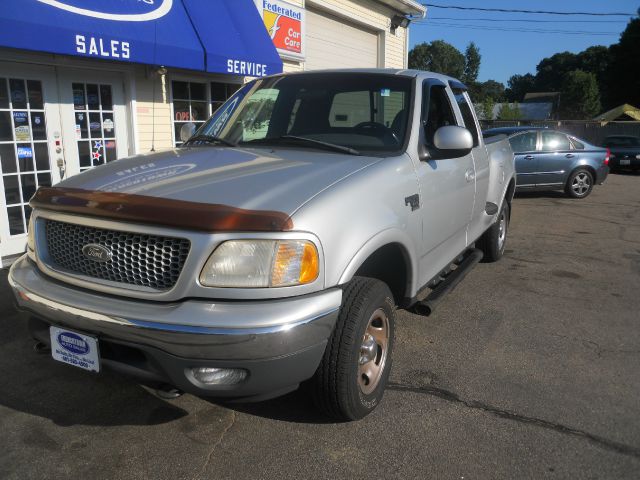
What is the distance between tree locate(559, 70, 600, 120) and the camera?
72562 millimetres

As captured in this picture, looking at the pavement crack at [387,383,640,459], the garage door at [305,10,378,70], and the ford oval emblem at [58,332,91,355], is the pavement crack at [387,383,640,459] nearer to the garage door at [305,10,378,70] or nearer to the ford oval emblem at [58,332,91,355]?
the ford oval emblem at [58,332,91,355]

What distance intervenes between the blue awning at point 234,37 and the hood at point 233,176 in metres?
5.10

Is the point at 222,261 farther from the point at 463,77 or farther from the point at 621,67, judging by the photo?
the point at 463,77

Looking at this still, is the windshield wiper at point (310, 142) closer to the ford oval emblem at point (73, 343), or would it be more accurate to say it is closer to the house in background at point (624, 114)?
the ford oval emblem at point (73, 343)

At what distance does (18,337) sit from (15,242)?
8.92 ft

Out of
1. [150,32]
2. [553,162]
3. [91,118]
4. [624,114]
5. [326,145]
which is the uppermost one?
[624,114]

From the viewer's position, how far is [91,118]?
7.23m

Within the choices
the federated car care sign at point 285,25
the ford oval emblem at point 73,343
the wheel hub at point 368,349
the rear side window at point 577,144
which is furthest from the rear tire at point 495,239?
the rear side window at point 577,144

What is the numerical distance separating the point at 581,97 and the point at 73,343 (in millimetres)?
82554

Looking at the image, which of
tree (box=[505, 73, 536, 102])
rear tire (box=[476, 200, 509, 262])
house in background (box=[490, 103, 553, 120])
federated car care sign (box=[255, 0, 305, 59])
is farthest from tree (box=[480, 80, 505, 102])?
rear tire (box=[476, 200, 509, 262])

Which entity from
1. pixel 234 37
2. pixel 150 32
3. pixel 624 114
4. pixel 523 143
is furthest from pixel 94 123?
pixel 624 114

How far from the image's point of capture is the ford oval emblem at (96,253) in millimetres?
2469

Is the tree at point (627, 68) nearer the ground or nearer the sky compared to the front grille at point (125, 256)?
nearer the sky

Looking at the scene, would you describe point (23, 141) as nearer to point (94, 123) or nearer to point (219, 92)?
point (94, 123)
